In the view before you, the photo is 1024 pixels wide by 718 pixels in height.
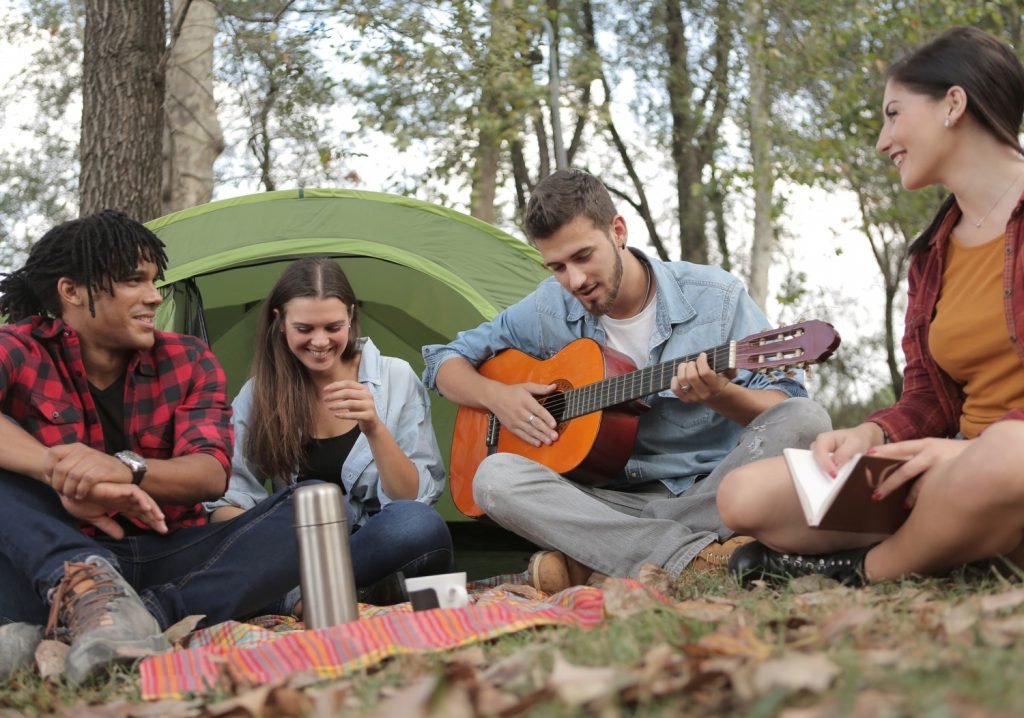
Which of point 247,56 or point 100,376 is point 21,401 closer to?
point 100,376

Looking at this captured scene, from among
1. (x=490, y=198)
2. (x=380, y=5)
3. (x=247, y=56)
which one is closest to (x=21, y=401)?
(x=380, y=5)

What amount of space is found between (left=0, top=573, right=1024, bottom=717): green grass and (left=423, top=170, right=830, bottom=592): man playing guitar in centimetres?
75

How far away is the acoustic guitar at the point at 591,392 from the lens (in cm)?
285

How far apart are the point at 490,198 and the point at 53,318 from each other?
8298mm

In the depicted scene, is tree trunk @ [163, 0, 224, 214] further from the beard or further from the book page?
the book page

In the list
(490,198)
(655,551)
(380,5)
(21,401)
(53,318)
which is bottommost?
(655,551)

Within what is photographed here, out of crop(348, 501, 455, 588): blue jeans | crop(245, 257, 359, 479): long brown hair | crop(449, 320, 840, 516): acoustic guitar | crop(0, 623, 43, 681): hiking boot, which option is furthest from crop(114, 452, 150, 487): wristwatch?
crop(449, 320, 840, 516): acoustic guitar

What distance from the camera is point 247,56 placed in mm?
11969

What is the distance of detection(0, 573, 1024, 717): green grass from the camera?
4.30 feet

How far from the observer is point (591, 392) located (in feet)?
11.1

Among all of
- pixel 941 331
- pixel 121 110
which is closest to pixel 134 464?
pixel 941 331

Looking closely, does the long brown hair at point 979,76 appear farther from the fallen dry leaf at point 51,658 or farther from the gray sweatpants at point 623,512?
the fallen dry leaf at point 51,658

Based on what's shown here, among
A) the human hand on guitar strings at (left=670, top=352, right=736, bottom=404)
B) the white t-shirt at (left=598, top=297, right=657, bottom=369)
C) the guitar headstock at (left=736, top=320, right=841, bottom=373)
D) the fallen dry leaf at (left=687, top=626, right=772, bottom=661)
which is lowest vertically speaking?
the fallen dry leaf at (left=687, top=626, right=772, bottom=661)

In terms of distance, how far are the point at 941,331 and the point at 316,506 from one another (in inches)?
58.2
